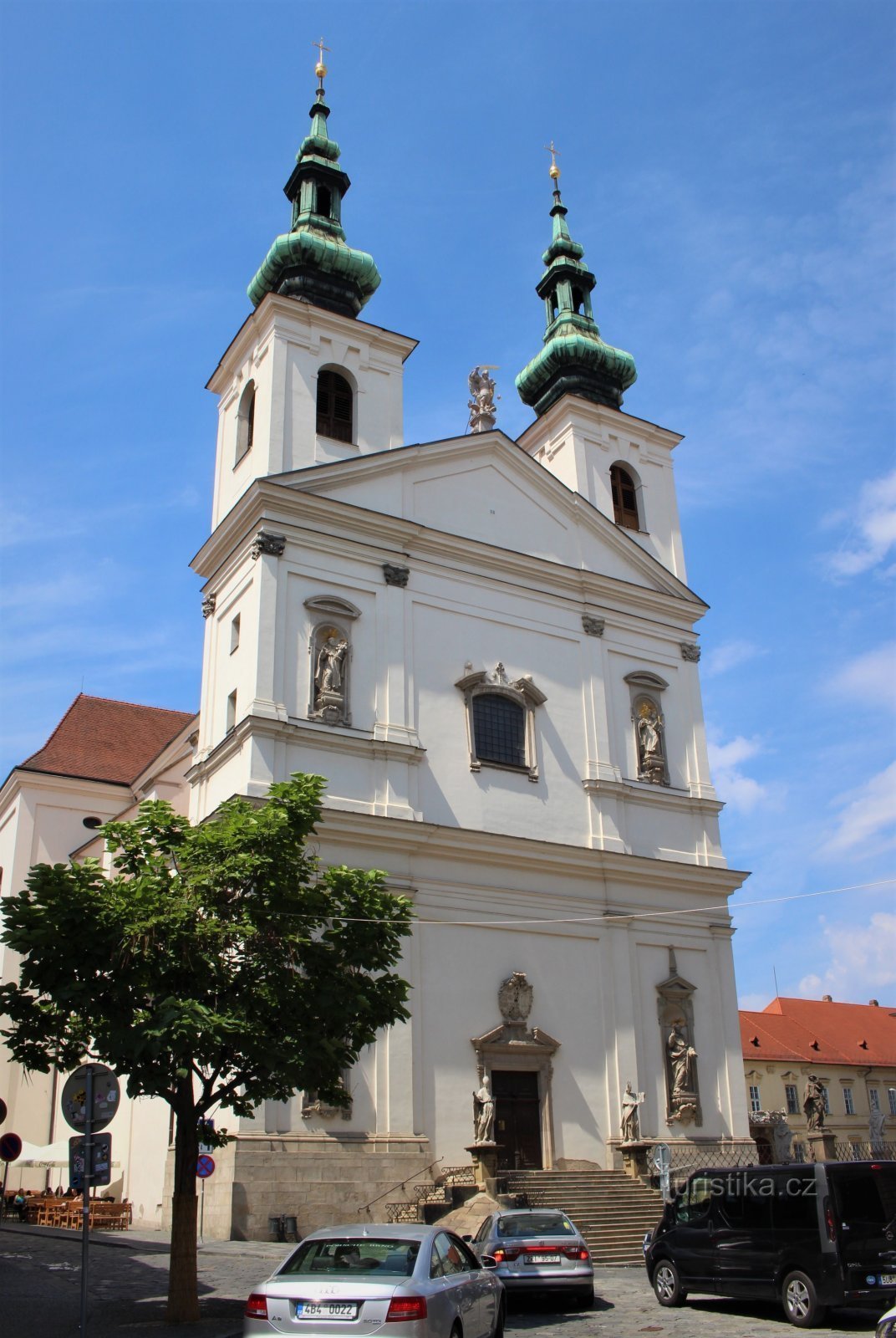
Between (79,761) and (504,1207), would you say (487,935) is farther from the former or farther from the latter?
(79,761)

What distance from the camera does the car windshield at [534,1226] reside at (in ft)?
45.8

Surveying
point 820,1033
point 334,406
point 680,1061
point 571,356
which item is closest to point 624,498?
point 571,356

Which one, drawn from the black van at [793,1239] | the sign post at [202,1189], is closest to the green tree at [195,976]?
the black van at [793,1239]

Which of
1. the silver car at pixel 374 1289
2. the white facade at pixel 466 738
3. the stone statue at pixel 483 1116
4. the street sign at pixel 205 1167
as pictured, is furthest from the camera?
the white facade at pixel 466 738

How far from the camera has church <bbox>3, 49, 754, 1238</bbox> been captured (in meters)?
22.6

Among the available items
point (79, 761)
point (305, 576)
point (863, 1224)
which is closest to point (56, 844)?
point (79, 761)

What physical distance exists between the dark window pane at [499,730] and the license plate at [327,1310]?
18.1m

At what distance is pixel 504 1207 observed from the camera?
765 inches

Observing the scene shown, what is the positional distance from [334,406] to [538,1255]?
1922 centimetres

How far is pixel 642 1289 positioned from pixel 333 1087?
18.1ft

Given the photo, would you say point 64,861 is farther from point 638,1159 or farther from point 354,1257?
point 354,1257

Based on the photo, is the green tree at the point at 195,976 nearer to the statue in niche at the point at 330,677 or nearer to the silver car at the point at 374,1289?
the silver car at the point at 374,1289

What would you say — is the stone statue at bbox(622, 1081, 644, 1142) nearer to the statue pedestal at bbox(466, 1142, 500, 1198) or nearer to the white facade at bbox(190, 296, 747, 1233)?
the white facade at bbox(190, 296, 747, 1233)

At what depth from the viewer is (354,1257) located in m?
8.32
